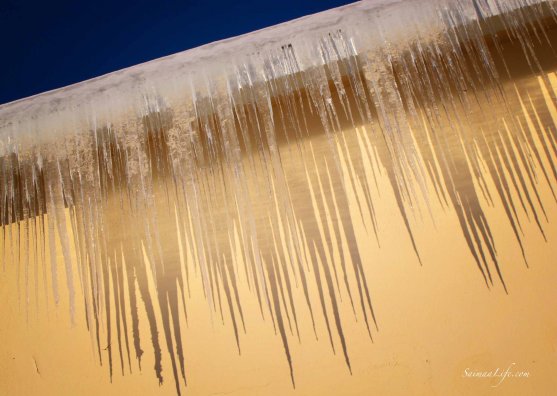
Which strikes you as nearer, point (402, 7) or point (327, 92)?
point (402, 7)

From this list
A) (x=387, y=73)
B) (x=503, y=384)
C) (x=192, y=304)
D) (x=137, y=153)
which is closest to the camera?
(x=503, y=384)

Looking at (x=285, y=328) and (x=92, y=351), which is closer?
(x=285, y=328)

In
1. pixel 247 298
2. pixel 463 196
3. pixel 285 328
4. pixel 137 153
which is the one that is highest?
pixel 137 153

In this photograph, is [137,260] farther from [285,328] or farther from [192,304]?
[285,328]

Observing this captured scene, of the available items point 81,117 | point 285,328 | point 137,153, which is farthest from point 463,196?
point 81,117

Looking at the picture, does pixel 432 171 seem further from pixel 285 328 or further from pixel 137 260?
pixel 137 260

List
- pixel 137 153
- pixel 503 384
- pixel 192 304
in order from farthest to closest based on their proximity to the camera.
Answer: pixel 192 304 → pixel 137 153 → pixel 503 384

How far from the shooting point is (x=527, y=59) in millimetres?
1886

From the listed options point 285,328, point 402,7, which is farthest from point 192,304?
point 402,7

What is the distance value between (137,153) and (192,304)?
0.86 m

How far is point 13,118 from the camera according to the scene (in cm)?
179

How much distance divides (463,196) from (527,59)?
763 millimetres

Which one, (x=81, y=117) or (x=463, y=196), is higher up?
(x=81, y=117)

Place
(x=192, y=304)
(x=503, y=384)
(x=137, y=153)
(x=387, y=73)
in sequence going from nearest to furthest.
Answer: (x=503, y=384) → (x=387, y=73) → (x=137, y=153) → (x=192, y=304)
